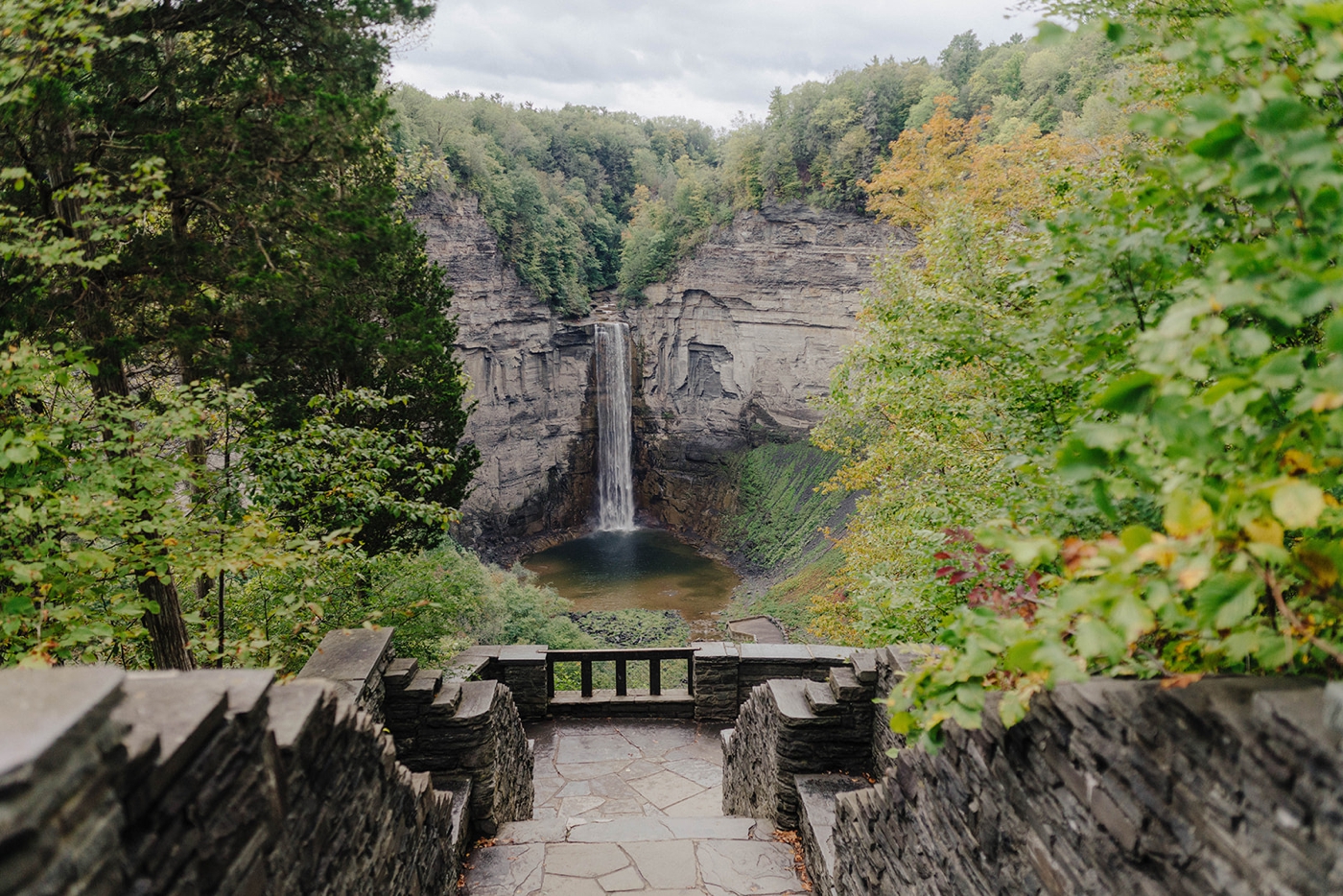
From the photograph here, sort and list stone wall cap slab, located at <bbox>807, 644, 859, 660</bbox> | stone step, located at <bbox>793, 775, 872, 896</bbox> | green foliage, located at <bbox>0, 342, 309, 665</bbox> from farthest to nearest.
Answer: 1. stone wall cap slab, located at <bbox>807, 644, 859, 660</bbox>
2. stone step, located at <bbox>793, 775, 872, 896</bbox>
3. green foliage, located at <bbox>0, 342, 309, 665</bbox>

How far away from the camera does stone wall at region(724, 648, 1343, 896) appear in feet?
4.49

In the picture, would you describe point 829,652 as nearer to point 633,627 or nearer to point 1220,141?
point 1220,141

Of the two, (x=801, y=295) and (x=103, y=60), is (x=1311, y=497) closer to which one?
(x=103, y=60)

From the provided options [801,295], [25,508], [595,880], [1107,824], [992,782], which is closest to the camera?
[1107,824]

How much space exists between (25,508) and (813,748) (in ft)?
16.8

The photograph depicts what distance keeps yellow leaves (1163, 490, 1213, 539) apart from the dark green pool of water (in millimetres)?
19731

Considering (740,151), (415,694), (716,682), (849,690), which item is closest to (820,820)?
(849,690)

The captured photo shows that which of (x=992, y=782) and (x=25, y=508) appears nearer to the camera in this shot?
(x=992, y=782)

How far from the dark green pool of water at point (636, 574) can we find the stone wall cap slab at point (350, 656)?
15997 mm

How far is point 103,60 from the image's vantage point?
235 inches

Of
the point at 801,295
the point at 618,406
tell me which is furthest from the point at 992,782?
the point at 618,406

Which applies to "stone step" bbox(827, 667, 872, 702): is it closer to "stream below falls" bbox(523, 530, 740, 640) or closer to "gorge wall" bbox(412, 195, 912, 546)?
"stream below falls" bbox(523, 530, 740, 640)

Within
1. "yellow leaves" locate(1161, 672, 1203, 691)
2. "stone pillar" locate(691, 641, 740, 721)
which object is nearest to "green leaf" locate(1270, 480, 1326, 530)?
"yellow leaves" locate(1161, 672, 1203, 691)

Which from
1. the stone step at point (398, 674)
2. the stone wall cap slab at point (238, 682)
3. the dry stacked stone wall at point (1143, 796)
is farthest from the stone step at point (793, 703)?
the stone wall cap slab at point (238, 682)
